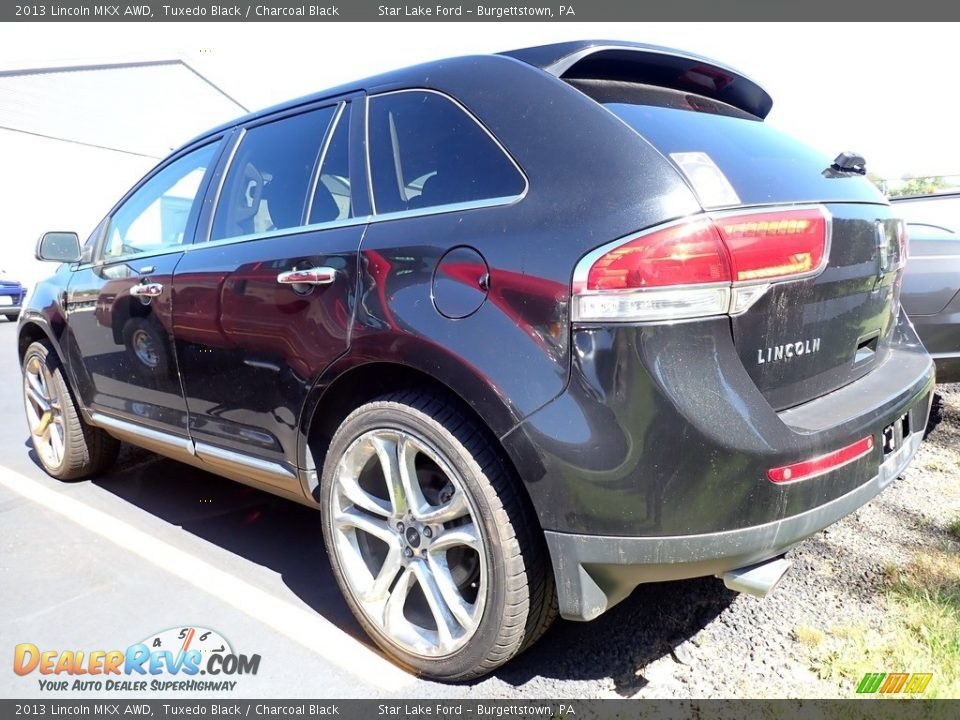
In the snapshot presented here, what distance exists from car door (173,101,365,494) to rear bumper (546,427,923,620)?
3.14 feet

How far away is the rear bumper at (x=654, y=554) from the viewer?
1627 mm

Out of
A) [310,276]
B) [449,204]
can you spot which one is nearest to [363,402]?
[310,276]

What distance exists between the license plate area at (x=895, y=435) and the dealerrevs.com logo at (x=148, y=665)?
82.4 inches

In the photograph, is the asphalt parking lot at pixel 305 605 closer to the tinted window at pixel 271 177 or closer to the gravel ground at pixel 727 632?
the gravel ground at pixel 727 632

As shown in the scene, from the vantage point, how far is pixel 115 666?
2250mm

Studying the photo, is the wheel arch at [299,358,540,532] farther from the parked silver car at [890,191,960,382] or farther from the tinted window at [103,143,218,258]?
the parked silver car at [890,191,960,382]

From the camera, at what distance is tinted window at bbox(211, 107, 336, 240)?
253 centimetres

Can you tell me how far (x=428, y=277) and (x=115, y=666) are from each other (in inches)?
66.9

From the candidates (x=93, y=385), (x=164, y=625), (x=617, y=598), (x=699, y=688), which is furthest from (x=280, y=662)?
(x=93, y=385)

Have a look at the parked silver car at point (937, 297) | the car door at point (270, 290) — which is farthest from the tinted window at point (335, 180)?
the parked silver car at point (937, 297)

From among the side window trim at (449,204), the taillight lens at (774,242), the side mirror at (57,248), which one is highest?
the side window trim at (449,204)

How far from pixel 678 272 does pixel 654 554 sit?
2.26 ft

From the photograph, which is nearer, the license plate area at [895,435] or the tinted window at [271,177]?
the license plate area at [895,435]

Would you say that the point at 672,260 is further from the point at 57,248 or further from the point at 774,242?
the point at 57,248
